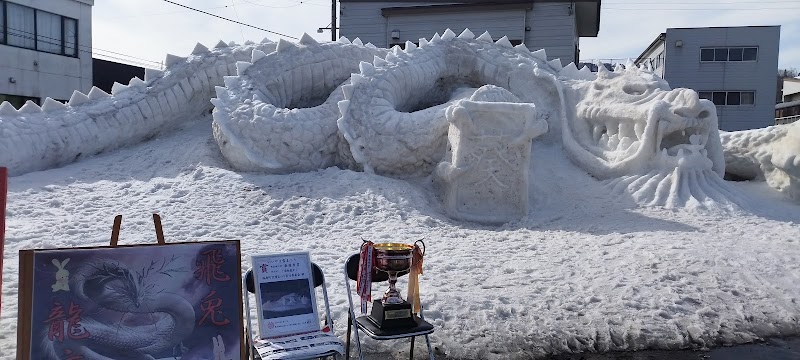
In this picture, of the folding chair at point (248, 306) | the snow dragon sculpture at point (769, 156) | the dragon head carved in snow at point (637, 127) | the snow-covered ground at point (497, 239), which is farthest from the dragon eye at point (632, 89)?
the folding chair at point (248, 306)

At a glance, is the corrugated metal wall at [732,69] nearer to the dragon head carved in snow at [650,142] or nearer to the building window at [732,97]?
the building window at [732,97]

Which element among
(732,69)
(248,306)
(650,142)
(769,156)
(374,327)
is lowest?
(374,327)

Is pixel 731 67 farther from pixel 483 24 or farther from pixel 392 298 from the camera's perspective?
pixel 392 298

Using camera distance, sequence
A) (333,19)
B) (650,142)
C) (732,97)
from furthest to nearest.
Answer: (732,97) < (333,19) < (650,142)

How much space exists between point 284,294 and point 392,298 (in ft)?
1.69

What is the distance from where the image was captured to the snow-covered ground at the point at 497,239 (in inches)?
145

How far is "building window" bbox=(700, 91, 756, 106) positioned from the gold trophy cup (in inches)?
843

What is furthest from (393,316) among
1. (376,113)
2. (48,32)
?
(48,32)

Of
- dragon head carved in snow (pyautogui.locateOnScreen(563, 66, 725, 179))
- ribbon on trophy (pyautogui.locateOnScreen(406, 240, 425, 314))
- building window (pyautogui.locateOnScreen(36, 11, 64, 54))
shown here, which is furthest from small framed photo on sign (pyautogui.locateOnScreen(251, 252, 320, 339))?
building window (pyautogui.locateOnScreen(36, 11, 64, 54))

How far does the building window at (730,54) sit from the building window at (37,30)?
20513mm

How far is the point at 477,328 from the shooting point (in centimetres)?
358

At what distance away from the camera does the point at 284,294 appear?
296cm

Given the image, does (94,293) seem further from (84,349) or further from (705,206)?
(705,206)

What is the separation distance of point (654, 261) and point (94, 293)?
3.74 meters
